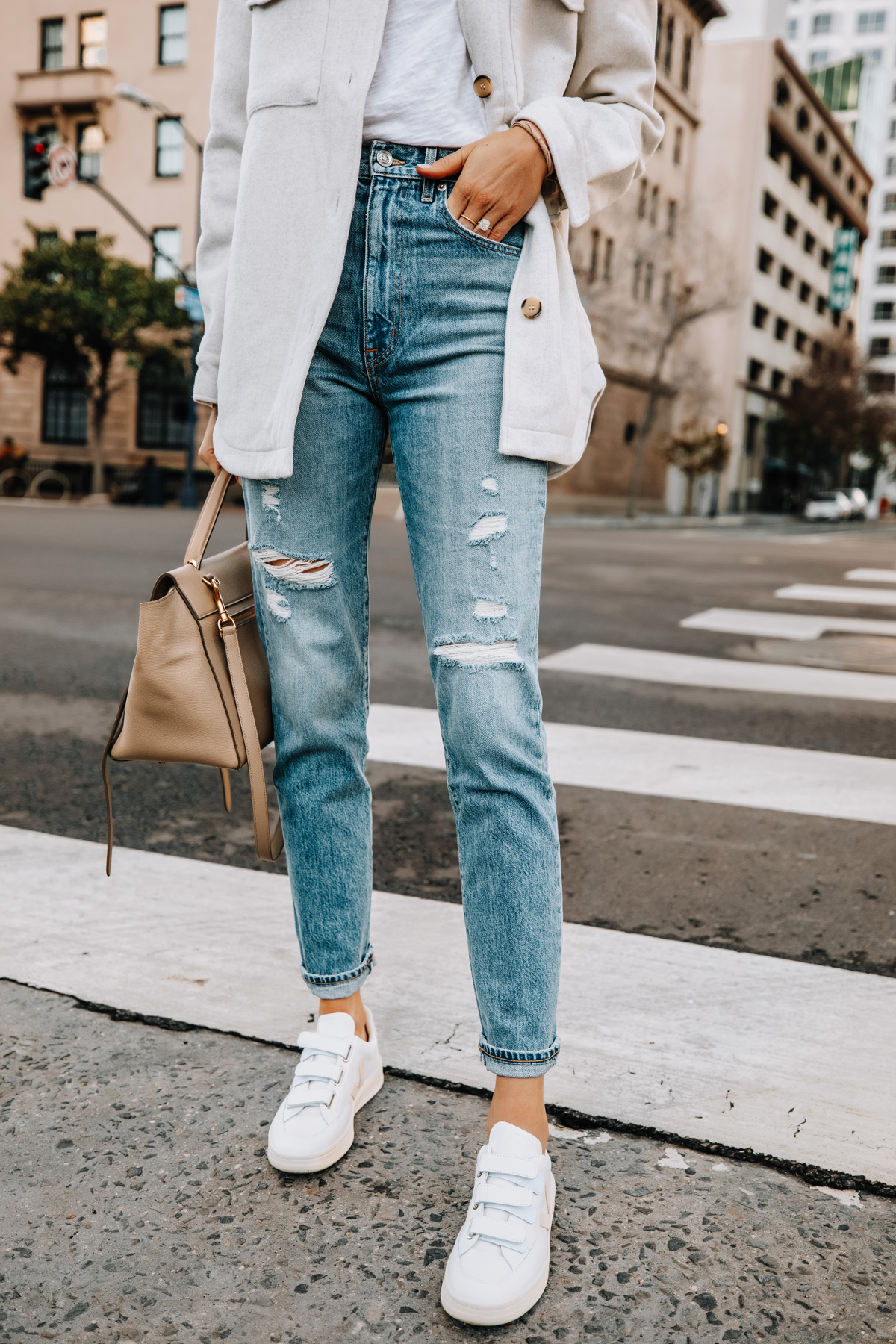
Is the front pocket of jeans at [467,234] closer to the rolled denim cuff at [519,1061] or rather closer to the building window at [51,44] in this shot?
the rolled denim cuff at [519,1061]

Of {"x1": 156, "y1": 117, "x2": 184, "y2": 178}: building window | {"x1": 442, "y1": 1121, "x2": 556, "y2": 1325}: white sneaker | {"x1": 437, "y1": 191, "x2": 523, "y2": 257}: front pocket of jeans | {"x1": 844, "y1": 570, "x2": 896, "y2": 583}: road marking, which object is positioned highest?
{"x1": 156, "y1": 117, "x2": 184, "y2": 178}: building window

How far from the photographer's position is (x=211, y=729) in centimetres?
153

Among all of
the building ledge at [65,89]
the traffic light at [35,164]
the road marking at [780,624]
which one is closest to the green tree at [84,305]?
the building ledge at [65,89]

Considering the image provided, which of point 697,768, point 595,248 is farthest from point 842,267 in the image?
point 697,768

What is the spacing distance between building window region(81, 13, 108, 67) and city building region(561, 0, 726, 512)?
1493 cm

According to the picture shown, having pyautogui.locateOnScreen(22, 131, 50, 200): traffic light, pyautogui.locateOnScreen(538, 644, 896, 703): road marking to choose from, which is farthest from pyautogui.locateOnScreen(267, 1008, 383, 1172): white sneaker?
pyautogui.locateOnScreen(22, 131, 50, 200): traffic light

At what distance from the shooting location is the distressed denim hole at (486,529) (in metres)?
1.38

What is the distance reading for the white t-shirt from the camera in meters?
1.40

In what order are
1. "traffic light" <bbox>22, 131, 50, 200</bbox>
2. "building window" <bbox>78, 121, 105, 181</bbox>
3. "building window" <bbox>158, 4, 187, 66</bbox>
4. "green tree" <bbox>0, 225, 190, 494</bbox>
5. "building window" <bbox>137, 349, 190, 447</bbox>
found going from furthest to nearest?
"building window" <bbox>78, 121, 105, 181</bbox> → "building window" <bbox>158, 4, 187, 66</bbox> → "building window" <bbox>137, 349, 190, 447</bbox> → "green tree" <bbox>0, 225, 190, 494</bbox> → "traffic light" <bbox>22, 131, 50, 200</bbox>

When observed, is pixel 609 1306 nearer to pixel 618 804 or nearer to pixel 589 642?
pixel 618 804

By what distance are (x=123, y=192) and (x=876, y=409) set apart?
33.8 meters

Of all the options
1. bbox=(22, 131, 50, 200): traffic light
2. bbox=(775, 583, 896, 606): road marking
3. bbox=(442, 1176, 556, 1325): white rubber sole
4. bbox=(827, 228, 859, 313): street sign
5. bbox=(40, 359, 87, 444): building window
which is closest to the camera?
bbox=(442, 1176, 556, 1325): white rubber sole

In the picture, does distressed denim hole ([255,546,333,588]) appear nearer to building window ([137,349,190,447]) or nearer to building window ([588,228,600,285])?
building window ([137,349,190,447])

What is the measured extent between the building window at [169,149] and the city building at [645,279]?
11151mm
